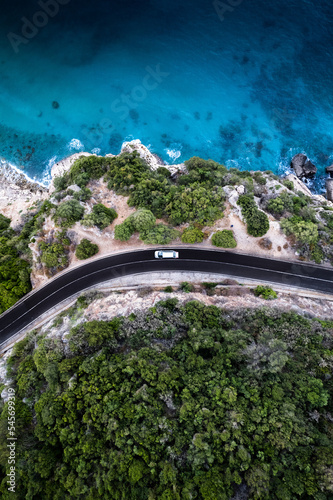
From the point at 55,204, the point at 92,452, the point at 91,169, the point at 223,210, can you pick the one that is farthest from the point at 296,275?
the point at 55,204

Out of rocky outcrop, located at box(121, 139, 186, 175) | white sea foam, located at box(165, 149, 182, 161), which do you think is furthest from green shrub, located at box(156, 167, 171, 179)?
white sea foam, located at box(165, 149, 182, 161)

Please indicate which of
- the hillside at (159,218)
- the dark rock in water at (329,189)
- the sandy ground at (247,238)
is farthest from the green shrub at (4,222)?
the dark rock in water at (329,189)

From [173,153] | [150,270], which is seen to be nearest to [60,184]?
[150,270]

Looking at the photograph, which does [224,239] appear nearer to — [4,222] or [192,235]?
[192,235]

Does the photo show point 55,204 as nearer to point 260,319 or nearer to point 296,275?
point 260,319

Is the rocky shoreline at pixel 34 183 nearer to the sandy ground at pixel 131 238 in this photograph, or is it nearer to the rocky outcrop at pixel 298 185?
the rocky outcrop at pixel 298 185
